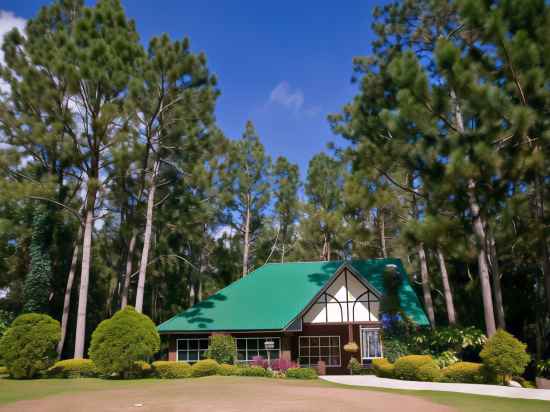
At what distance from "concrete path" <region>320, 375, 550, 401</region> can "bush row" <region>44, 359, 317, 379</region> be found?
2435 millimetres

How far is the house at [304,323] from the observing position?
2308cm

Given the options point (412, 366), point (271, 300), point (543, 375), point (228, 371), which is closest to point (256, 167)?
point (271, 300)

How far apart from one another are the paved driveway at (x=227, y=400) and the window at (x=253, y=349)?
7072mm

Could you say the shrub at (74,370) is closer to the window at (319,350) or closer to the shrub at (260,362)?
the shrub at (260,362)

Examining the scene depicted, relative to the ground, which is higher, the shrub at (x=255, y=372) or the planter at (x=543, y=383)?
the shrub at (x=255, y=372)

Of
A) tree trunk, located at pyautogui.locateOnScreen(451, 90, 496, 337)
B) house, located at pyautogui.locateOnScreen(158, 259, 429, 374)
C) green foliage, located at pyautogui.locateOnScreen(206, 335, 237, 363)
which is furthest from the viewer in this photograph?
house, located at pyautogui.locateOnScreen(158, 259, 429, 374)

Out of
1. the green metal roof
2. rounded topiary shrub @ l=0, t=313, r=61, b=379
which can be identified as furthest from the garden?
the green metal roof

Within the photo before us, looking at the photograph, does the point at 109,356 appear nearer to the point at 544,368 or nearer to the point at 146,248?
the point at 146,248

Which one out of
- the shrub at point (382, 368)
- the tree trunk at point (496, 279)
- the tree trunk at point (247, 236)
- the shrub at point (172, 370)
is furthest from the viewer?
the tree trunk at point (247, 236)

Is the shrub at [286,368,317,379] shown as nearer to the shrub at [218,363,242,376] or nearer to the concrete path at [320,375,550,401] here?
the concrete path at [320,375,550,401]

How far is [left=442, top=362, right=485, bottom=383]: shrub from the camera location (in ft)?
56.7

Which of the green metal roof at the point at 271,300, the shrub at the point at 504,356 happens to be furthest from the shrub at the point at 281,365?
the shrub at the point at 504,356

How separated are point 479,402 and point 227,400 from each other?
6.35 meters

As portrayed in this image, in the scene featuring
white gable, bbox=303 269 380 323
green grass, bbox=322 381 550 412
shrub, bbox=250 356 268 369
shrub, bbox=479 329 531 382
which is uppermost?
white gable, bbox=303 269 380 323
